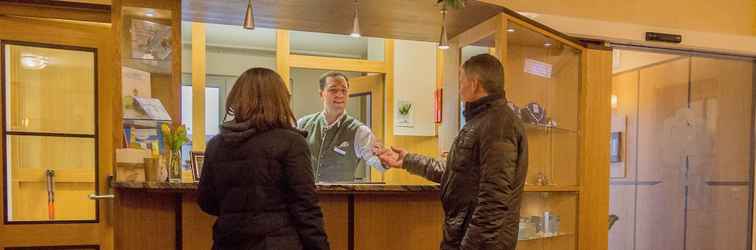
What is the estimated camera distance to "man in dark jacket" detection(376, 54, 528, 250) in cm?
184

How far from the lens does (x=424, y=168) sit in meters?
2.45

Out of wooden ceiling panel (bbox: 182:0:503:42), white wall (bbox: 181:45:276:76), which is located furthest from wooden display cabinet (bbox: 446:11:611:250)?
white wall (bbox: 181:45:276:76)

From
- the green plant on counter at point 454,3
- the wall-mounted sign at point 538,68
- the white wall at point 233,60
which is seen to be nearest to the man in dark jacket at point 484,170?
the green plant on counter at point 454,3

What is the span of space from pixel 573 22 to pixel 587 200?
112 centimetres

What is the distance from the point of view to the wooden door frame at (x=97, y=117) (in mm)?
2660

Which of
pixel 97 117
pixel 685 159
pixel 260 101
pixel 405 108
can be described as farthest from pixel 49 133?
pixel 685 159

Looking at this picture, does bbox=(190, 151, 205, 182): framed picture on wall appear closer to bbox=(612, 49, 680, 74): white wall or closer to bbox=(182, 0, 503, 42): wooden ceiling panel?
bbox=(182, 0, 503, 42): wooden ceiling panel

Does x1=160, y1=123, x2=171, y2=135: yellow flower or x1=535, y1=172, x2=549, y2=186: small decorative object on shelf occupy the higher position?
x1=160, y1=123, x2=171, y2=135: yellow flower

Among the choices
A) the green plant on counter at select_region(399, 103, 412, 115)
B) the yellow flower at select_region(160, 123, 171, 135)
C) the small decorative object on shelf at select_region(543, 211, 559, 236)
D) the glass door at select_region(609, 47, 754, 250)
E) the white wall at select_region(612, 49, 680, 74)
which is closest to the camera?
the yellow flower at select_region(160, 123, 171, 135)

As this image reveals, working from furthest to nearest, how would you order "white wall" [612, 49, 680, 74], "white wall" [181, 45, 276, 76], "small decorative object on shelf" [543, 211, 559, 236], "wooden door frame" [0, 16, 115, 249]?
"white wall" [181, 45, 276, 76] < "white wall" [612, 49, 680, 74] < "small decorative object on shelf" [543, 211, 559, 236] < "wooden door frame" [0, 16, 115, 249]

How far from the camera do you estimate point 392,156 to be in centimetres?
252

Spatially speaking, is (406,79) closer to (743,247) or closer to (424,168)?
(424,168)

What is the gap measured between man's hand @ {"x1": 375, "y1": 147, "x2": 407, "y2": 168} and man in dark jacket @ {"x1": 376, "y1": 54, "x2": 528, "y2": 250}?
46 centimetres

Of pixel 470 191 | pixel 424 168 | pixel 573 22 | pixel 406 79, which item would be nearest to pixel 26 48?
pixel 424 168
